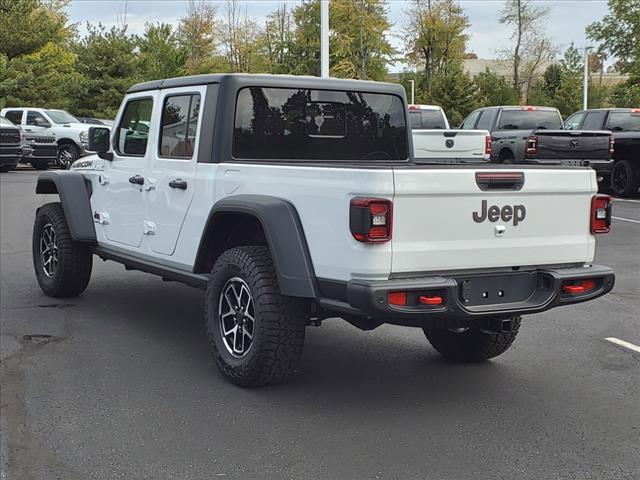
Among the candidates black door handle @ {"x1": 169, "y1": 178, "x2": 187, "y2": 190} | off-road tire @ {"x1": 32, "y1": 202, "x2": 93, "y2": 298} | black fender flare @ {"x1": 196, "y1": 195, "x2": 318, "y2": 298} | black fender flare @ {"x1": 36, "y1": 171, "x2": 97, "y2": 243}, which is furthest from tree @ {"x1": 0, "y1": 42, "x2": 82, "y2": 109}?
black fender flare @ {"x1": 196, "y1": 195, "x2": 318, "y2": 298}

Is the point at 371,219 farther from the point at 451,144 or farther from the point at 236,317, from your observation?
the point at 451,144

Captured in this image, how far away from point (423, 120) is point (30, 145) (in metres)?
12.8

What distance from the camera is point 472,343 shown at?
18.6 feet

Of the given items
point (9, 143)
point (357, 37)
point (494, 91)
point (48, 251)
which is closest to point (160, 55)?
point (357, 37)

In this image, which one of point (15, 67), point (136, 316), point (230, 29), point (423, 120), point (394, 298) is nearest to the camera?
point (394, 298)

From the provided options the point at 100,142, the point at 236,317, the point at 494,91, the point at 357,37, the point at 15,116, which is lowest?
the point at 236,317

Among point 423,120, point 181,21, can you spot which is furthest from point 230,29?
point 423,120

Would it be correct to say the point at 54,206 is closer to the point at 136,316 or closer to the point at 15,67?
the point at 136,316

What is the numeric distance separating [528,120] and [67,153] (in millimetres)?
14349

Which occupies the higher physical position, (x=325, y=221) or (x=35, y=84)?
(x=35, y=84)

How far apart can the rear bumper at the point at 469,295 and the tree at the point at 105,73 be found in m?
37.3

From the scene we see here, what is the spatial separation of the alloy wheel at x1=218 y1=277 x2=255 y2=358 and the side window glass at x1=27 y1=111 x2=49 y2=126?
895 inches

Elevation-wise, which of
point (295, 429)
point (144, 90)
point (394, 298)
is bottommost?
point (295, 429)

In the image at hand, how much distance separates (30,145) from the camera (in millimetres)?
25906
